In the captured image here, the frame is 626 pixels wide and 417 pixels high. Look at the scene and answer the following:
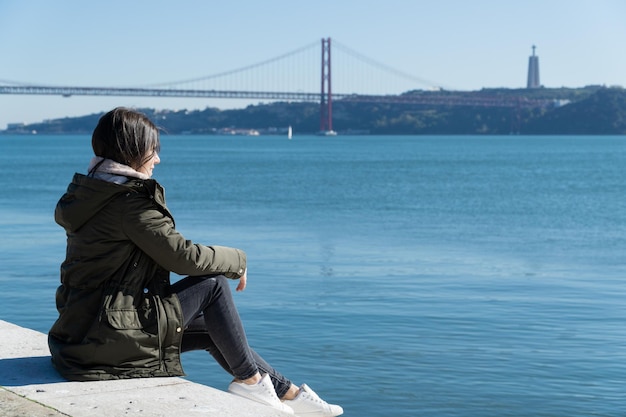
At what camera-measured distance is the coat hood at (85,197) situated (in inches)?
107

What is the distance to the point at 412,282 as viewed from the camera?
8.34 metres

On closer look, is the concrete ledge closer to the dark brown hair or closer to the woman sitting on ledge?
the woman sitting on ledge

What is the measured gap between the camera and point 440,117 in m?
102

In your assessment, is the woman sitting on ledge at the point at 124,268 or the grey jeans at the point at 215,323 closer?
the woman sitting on ledge at the point at 124,268

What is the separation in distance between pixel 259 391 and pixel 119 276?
55 cm

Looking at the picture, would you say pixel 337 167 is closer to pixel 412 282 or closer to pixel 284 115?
pixel 412 282

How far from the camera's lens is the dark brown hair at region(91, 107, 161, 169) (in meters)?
2.78

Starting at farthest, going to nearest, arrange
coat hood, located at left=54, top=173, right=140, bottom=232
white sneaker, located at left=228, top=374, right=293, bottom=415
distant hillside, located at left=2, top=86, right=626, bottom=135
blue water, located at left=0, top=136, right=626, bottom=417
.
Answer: distant hillside, located at left=2, top=86, right=626, bottom=135 → blue water, located at left=0, top=136, right=626, bottom=417 → white sneaker, located at left=228, top=374, right=293, bottom=415 → coat hood, located at left=54, top=173, right=140, bottom=232

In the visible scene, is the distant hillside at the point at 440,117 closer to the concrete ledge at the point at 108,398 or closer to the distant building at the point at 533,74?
the distant building at the point at 533,74

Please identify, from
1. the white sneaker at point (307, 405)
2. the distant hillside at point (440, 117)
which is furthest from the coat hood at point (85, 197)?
the distant hillside at point (440, 117)

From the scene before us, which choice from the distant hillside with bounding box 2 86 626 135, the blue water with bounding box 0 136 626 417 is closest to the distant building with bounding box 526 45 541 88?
the distant hillside with bounding box 2 86 626 135

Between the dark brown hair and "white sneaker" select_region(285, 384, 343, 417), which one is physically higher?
the dark brown hair

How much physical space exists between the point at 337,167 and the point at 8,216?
27.6m

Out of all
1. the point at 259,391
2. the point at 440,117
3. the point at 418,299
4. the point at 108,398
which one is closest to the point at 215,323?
the point at 259,391
